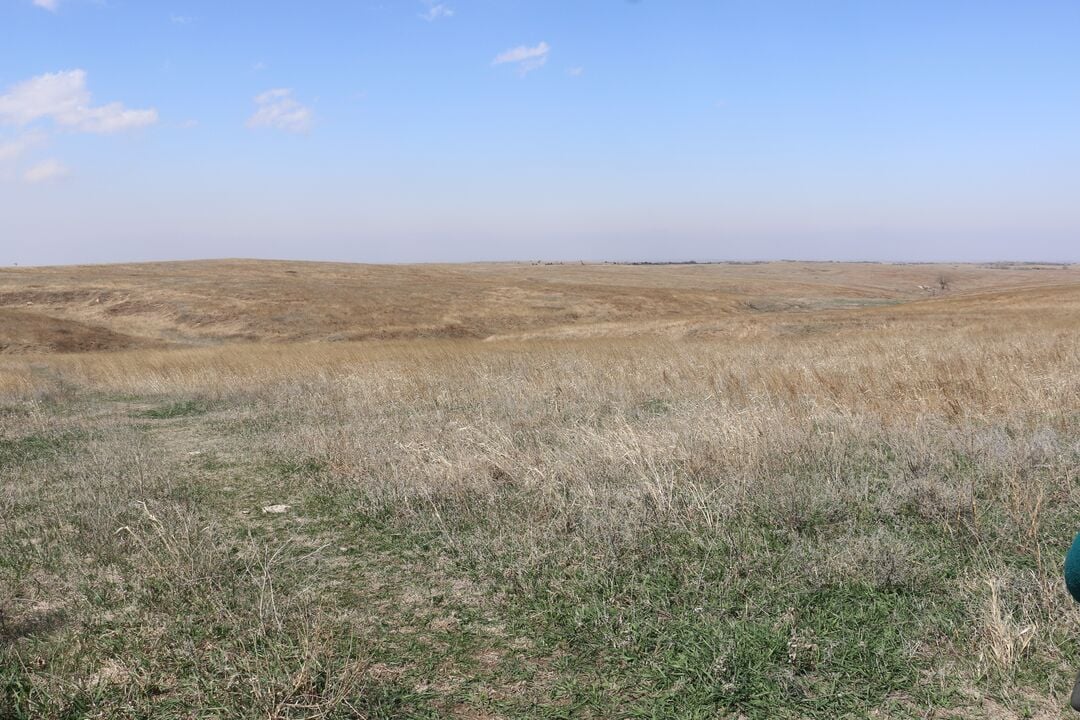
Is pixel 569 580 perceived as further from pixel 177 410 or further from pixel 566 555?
pixel 177 410

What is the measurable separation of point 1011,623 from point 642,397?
24.6ft

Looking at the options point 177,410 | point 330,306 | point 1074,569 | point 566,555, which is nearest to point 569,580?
point 566,555

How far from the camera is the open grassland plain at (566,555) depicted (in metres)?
3.04

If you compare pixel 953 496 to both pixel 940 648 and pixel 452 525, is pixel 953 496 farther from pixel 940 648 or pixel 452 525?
pixel 452 525

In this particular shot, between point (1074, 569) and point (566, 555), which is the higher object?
point (1074, 569)

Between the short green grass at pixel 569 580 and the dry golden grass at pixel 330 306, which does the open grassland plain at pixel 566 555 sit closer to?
the short green grass at pixel 569 580

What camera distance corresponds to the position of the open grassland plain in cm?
304

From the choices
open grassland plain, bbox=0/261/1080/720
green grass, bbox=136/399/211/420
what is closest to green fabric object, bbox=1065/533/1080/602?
open grassland plain, bbox=0/261/1080/720

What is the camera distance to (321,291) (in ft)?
165

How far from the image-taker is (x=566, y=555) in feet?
14.3

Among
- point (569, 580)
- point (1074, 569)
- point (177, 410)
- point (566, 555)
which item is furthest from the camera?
point (177, 410)

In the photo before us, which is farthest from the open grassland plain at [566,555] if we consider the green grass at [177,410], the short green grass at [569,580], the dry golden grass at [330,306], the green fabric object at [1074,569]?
the dry golden grass at [330,306]

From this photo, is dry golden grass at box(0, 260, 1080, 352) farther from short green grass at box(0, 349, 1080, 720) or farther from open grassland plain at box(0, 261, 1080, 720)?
short green grass at box(0, 349, 1080, 720)

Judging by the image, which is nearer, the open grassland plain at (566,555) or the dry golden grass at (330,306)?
the open grassland plain at (566,555)
